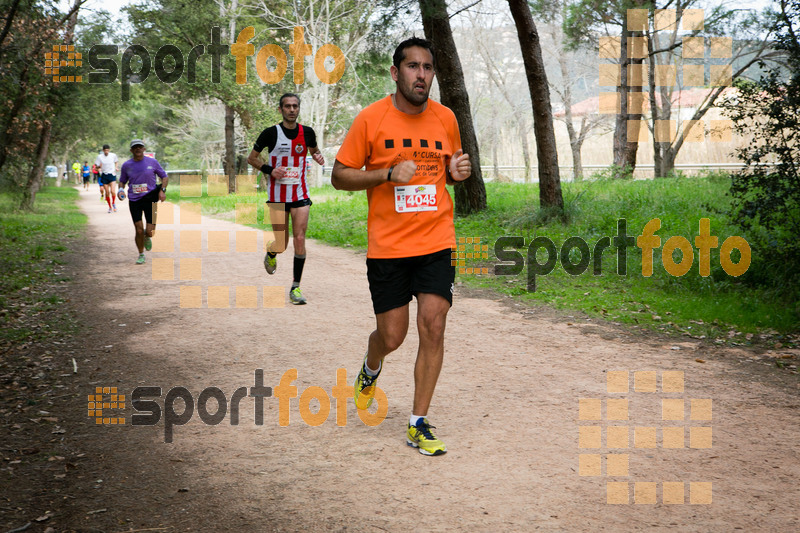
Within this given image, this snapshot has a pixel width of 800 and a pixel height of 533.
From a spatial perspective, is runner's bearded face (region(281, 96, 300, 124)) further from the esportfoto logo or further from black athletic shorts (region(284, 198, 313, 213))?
the esportfoto logo

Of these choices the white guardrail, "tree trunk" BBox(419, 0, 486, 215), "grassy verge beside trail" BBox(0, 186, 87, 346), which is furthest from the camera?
the white guardrail

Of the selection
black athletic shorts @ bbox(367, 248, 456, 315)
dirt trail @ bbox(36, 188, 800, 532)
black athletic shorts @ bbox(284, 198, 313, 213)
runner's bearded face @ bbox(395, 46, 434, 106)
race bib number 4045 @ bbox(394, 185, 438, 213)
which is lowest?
dirt trail @ bbox(36, 188, 800, 532)

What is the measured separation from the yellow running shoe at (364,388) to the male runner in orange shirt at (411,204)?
55 cm

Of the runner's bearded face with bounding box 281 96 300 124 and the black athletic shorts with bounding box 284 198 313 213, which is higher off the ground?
the runner's bearded face with bounding box 281 96 300 124

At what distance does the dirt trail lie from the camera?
11.4 feet

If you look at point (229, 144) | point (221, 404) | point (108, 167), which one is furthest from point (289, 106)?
point (229, 144)

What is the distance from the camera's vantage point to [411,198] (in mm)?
4203

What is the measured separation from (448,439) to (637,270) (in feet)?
22.0

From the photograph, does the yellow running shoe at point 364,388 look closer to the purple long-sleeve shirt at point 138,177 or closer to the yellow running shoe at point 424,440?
the yellow running shoe at point 424,440

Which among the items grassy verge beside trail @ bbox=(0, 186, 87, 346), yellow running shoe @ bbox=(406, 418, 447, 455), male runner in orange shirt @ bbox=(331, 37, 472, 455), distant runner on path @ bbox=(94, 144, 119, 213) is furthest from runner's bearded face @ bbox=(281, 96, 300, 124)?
distant runner on path @ bbox=(94, 144, 119, 213)

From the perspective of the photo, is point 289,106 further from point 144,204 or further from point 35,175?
point 35,175

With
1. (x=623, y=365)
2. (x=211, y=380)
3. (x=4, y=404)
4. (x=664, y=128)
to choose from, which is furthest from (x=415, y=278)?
(x=664, y=128)

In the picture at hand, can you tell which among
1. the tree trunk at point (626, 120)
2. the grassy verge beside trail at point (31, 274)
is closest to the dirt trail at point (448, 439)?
the grassy verge beside trail at point (31, 274)

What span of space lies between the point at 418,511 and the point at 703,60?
2546 centimetres
